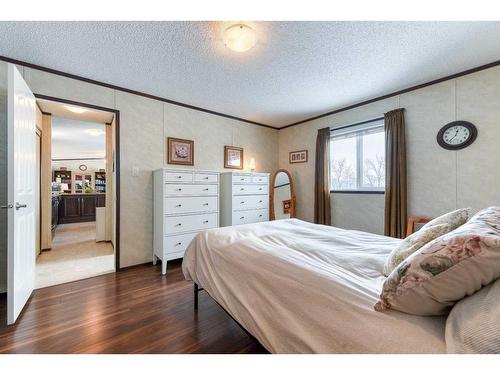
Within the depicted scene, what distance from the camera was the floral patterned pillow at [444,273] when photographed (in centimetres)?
66

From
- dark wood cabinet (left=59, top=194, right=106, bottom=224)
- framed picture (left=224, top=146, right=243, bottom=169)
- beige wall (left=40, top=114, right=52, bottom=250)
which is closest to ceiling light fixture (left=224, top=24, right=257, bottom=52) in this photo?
framed picture (left=224, top=146, right=243, bottom=169)

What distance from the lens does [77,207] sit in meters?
7.00

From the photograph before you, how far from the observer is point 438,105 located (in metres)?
2.61

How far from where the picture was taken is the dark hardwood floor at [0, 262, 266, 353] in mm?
1476

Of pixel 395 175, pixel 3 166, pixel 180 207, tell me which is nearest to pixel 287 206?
pixel 395 175

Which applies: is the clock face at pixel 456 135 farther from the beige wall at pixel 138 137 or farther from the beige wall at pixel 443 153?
the beige wall at pixel 138 137

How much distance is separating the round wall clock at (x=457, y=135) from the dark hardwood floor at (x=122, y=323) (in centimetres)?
296

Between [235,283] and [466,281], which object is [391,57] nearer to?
[466,281]

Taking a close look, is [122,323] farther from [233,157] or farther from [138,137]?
[233,157]

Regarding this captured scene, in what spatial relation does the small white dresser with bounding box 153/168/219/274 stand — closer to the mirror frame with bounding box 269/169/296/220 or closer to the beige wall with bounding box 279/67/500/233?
the mirror frame with bounding box 269/169/296/220

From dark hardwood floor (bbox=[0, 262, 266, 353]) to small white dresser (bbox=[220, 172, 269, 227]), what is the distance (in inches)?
52.0

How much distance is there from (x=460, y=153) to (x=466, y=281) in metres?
2.57

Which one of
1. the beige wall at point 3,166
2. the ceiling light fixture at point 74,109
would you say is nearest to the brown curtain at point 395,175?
the ceiling light fixture at point 74,109

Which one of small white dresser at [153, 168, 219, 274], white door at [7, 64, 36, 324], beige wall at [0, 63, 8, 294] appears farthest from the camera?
small white dresser at [153, 168, 219, 274]
